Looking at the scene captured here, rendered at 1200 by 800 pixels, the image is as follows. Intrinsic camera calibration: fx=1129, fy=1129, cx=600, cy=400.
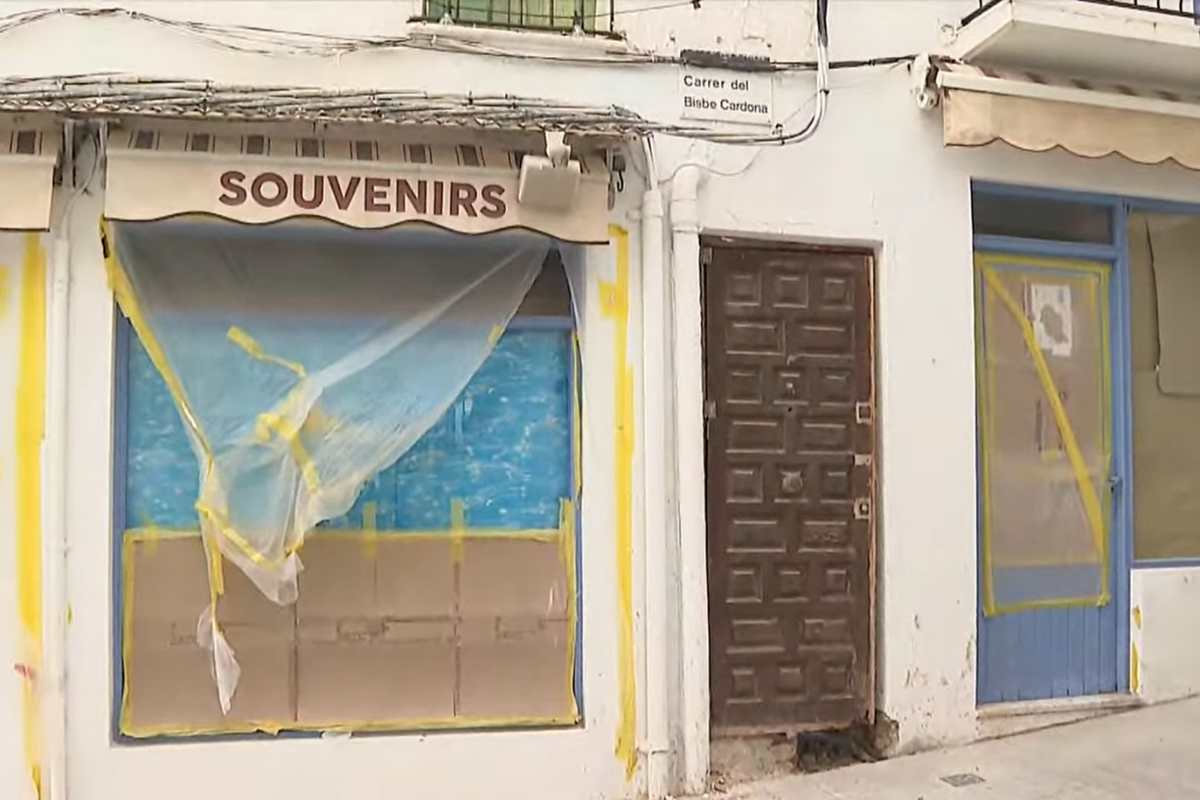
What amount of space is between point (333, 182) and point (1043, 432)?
13.4 ft

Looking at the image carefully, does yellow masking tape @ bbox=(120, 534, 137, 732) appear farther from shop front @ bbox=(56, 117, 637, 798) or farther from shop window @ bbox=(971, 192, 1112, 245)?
shop window @ bbox=(971, 192, 1112, 245)

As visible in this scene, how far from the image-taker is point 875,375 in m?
5.89

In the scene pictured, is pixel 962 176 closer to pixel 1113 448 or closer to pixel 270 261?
pixel 1113 448

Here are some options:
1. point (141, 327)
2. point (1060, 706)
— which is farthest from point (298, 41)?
point (1060, 706)

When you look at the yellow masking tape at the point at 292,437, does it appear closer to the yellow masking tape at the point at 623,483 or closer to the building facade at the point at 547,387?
the building facade at the point at 547,387

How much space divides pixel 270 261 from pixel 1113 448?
15.5 feet

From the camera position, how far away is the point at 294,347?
5.30m

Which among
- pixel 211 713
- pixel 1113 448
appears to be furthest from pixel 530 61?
pixel 1113 448

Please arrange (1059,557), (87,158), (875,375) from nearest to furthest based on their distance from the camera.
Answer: (87,158) → (875,375) → (1059,557)

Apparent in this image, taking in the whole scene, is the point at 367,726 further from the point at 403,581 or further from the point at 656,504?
the point at 656,504

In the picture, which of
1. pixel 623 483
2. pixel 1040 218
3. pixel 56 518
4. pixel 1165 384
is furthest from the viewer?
pixel 1165 384

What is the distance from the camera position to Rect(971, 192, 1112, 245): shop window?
6.27m

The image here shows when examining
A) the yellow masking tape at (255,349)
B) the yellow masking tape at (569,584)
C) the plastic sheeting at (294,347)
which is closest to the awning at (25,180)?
the plastic sheeting at (294,347)

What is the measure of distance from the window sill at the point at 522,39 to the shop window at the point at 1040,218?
219 centimetres
